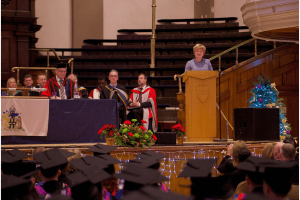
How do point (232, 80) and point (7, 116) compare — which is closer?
point (7, 116)

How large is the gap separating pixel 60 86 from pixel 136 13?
22.6ft

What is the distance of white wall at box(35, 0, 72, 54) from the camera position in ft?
38.0

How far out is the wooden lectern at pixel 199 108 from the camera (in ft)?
19.6

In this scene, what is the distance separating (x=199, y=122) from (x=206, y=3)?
8061 millimetres

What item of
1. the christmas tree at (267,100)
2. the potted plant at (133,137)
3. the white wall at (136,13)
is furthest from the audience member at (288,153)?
the white wall at (136,13)

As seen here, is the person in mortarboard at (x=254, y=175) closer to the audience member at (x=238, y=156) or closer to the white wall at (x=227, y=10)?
the audience member at (x=238, y=156)

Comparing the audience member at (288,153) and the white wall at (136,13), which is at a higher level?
the white wall at (136,13)

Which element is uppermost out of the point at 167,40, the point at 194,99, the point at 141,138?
the point at 167,40

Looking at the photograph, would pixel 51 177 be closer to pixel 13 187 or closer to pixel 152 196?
pixel 13 187

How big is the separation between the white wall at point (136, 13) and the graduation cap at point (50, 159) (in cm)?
965

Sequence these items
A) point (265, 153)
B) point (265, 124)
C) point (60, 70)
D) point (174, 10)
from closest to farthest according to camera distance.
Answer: point (265, 153), point (265, 124), point (60, 70), point (174, 10)

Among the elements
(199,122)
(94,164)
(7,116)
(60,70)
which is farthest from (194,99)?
(94,164)

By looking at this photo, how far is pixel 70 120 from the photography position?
5.98m

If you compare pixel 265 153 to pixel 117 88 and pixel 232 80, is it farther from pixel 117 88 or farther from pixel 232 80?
pixel 232 80
